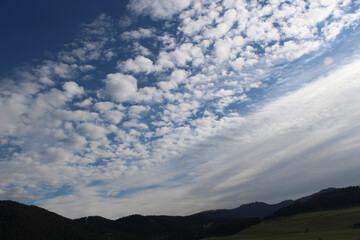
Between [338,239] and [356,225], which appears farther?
[356,225]

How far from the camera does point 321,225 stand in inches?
5335

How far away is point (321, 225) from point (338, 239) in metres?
67.7

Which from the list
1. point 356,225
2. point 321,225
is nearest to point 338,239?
point 356,225

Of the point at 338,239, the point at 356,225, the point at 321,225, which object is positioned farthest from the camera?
the point at 321,225

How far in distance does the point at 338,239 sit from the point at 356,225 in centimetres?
4758

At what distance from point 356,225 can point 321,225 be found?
81.6 feet

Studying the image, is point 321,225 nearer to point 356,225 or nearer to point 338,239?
point 356,225

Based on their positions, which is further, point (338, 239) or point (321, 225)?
point (321, 225)

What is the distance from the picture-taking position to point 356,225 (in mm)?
112500

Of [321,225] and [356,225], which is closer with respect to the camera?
[356,225]

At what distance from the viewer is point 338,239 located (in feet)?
250

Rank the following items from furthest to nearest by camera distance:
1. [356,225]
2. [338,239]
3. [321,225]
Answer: [321,225] → [356,225] → [338,239]
